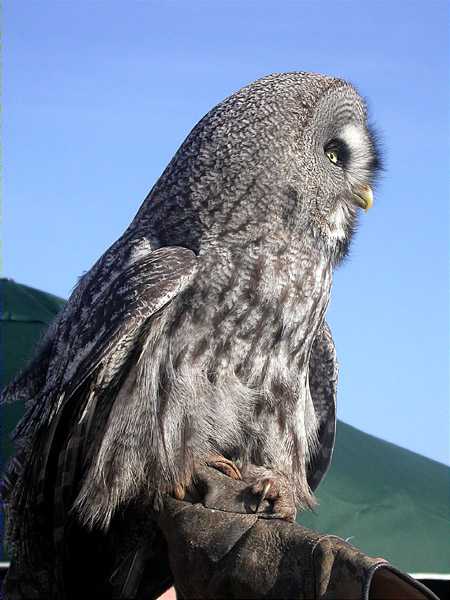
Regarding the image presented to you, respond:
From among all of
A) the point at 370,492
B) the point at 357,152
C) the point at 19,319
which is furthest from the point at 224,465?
the point at 370,492

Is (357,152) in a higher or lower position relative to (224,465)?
higher

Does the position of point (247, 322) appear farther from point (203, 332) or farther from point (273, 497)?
point (273, 497)

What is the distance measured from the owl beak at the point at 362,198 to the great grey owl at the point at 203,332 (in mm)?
52

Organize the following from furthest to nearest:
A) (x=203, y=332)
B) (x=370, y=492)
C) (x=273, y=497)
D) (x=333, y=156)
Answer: (x=370, y=492), (x=333, y=156), (x=203, y=332), (x=273, y=497)

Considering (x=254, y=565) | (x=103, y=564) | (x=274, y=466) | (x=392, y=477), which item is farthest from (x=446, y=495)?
(x=254, y=565)

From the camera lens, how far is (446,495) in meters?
4.42

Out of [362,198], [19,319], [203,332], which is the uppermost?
[362,198]

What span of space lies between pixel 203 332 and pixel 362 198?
0.80 metres

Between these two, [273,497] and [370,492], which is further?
[370,492]

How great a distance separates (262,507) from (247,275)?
61 cm

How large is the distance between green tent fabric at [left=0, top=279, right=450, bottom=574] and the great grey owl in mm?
1186

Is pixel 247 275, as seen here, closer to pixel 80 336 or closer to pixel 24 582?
pixel 80 336

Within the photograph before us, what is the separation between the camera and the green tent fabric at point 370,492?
399 centimetres

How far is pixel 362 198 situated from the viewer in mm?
2924
